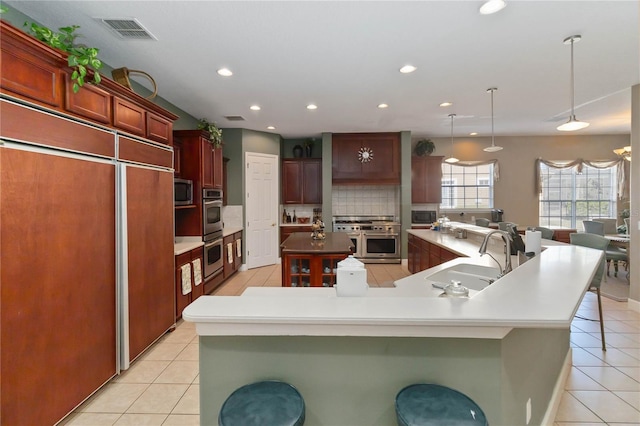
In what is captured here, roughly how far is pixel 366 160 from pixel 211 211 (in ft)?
11.3

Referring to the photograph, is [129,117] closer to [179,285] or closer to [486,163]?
[179,285]

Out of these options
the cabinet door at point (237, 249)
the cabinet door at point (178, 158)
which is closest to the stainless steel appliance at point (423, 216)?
the cabinet door at point (237, 249)

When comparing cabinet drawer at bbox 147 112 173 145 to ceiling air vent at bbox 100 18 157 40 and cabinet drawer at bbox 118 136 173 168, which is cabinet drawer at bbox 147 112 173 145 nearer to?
cabinet drawer at bbox 118 136 173 168

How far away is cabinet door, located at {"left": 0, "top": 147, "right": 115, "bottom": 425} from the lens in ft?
4.92

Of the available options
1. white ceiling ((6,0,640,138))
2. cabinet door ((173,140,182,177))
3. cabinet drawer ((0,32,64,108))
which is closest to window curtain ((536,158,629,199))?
white ceiling ((6,0,640,138))

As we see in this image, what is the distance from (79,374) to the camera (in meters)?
1.90

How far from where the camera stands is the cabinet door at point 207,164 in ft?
13.7

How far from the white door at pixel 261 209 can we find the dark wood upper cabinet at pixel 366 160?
136 cm

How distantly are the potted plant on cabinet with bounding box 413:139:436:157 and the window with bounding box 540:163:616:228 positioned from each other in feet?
9.27

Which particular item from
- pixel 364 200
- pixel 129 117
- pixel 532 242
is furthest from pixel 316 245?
pixel 364 200

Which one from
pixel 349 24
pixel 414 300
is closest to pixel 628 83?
pixel 349 24

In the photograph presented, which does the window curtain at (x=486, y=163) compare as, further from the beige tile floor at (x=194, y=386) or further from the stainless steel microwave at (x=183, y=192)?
the stainless steel microwave at (x=183, y=192)

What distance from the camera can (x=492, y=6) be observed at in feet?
6.71

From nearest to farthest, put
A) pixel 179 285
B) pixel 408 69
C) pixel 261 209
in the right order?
1. pixel 408 69
2. pixel 179 285
3. pixel 261 209
